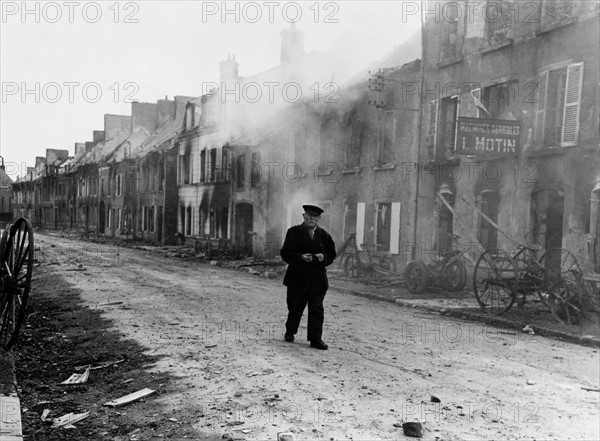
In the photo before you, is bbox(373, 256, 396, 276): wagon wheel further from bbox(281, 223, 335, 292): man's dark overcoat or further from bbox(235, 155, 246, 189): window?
bbox(235, 155, 246, 189): window

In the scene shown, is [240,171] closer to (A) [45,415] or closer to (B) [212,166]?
(B) [212,166]

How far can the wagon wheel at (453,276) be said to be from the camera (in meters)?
15.7

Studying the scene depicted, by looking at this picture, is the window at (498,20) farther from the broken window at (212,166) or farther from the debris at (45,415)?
the broken window at (212,166)

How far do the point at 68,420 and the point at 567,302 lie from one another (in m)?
8.90

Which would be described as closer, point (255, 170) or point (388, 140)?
point (388, 140)

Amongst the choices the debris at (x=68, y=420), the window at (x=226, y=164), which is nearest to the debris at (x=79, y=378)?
the debris at (x=68, y=420)

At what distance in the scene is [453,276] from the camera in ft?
51.9

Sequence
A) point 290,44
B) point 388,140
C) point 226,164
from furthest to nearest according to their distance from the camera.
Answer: point 290,44
point 226,164
point 388,140

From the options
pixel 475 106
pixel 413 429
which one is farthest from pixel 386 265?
pixel 413 429

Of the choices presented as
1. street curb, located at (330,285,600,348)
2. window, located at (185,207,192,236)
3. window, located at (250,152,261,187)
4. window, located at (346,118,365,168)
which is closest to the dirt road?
street curb, located at (330,285,600,348)

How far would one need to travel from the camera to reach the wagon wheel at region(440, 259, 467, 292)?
15672mm

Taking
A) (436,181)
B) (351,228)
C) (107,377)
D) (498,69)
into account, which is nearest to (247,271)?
(351,228)

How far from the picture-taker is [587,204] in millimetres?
13875

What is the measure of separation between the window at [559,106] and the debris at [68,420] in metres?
12.4
